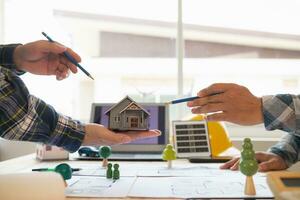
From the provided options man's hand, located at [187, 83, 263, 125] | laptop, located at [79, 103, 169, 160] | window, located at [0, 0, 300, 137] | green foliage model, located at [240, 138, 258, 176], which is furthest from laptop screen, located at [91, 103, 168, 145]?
window, located at [0, 0, 300, 137]

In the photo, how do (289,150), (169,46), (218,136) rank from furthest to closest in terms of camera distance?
(169,46) → (218,136) → (289,150)

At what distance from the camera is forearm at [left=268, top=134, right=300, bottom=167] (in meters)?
1.20

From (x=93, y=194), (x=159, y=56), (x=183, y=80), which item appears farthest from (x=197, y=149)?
(x=159, y=56)

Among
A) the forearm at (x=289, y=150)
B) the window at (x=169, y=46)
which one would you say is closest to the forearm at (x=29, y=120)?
the forearm at (x=289, y=150)

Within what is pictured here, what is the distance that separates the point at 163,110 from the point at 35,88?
1.07 m

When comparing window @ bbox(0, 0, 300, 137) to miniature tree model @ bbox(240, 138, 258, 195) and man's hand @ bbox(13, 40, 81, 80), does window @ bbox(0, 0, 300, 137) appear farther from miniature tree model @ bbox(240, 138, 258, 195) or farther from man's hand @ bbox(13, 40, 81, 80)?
miniature tree model @ bbox(240, 138, 258, 195)

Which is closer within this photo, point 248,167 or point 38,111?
point 248,167

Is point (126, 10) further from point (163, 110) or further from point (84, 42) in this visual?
point (163, 110)

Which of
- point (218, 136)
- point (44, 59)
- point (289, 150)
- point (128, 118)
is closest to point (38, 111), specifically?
point (44, 59)

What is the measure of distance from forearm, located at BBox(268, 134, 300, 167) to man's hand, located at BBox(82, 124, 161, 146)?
46 cm

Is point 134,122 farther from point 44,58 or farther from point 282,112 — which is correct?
point 282,112

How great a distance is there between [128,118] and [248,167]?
411 millimetres

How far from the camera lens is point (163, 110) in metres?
1.69

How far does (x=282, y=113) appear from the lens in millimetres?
876
